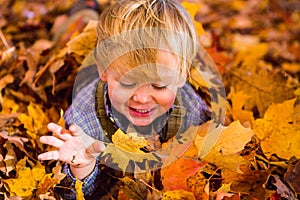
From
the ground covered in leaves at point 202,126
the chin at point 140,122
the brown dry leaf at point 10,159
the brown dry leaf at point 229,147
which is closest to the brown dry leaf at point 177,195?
the ground covered in leaves at point 202,126

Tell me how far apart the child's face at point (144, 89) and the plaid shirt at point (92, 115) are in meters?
0.10

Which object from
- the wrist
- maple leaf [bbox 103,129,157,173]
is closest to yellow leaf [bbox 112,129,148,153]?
maple leaf [bbox 103,129,157,173]

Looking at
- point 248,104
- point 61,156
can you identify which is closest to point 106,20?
point 61,156

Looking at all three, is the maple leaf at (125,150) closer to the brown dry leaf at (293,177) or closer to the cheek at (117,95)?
the cheek at (117,95)

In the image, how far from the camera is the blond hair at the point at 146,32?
1324 mm

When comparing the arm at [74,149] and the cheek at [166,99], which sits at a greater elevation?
the cheek at [166,99]

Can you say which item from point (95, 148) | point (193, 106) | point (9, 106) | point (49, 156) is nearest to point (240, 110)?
point (193, 106)

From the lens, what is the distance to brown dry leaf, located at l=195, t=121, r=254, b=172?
137 centimetres

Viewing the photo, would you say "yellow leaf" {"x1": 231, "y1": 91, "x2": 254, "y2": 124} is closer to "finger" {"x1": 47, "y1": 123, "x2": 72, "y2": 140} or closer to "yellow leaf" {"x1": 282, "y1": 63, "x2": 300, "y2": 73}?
"finger" {"x1": 47, "y1": 123, "x2": 72, "y2": 140}

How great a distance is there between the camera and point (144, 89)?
4.51ft

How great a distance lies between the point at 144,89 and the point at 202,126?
0.29m

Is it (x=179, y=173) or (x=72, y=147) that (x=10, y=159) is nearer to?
(x=72, y=147)

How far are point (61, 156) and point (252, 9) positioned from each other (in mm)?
2505

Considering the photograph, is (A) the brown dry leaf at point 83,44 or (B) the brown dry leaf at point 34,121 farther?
(A) the brown dry leaf at point 83,44
